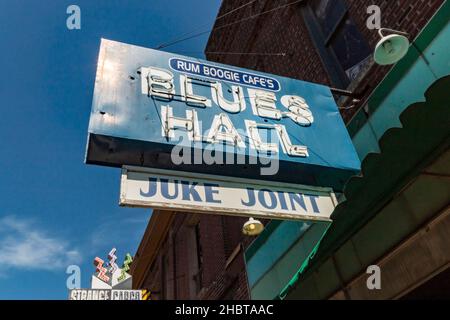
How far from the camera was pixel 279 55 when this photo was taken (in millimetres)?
8758

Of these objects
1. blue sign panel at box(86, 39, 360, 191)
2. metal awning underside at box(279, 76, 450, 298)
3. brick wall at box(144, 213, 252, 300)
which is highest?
brick wall at box(144, 213, 252, 300)

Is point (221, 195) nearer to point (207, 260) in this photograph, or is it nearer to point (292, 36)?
point (292, 36)

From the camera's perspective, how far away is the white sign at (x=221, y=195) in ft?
11.4

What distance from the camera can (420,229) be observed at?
4.43m

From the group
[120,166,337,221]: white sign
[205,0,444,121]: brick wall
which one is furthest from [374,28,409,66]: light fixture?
[120,166,337,221]: white sign

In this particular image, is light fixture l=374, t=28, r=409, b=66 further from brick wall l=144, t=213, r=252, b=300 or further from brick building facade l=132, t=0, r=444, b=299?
brick wall l=144, t=213, r=252, b=300

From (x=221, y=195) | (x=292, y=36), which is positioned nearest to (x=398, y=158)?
(x=221, y=195)

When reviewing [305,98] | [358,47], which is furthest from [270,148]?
[358,47]

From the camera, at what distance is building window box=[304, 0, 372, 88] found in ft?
22.3

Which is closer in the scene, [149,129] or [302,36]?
[149,129]

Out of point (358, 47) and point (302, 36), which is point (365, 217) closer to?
point (358, 47)

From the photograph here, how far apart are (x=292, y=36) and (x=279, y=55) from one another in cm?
53

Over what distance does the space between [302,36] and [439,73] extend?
4.60 metres

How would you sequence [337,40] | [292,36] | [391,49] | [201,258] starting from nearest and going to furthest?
[391,49]
[337,40]
[292,36]
[201,258]
